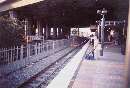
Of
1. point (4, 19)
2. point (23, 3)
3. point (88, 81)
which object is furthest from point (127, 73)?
point (23, 3)

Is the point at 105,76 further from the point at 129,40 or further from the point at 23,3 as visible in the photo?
the point at 23,3

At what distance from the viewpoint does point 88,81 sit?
9336 millimetres

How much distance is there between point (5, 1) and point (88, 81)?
18653mm

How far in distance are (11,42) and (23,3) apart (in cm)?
899

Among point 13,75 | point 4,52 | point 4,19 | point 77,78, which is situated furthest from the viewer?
point 4,19

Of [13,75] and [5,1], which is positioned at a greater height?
[5,1]

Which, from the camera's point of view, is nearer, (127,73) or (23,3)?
(127,73)

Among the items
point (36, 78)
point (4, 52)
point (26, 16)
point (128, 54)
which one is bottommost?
point (36, 78)

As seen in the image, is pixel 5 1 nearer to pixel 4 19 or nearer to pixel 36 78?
pixel 4 19

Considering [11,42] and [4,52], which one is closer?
[4,52]

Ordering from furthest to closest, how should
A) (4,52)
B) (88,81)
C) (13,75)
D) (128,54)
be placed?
1. (4,52)
2. (13,75)
3. (88,81)
4. (128,54)

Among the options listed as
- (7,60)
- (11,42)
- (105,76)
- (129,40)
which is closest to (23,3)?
(11,42)

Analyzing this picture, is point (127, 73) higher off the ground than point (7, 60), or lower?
higher

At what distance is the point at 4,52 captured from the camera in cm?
1502
